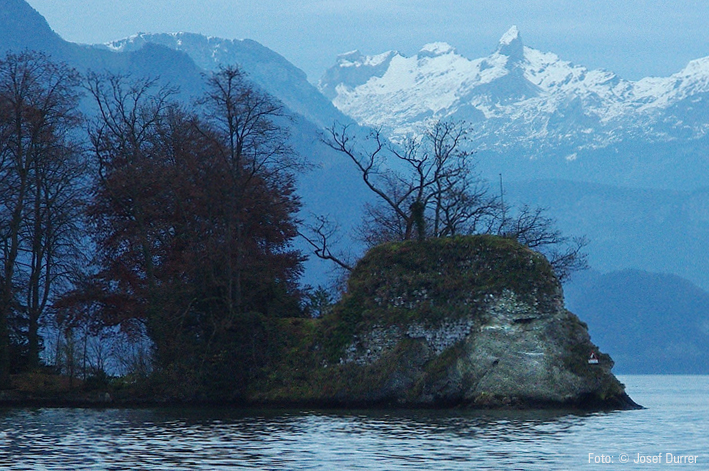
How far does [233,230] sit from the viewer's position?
5731cm

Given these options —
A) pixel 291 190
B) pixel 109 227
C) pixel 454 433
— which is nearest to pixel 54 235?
pixel 109 227

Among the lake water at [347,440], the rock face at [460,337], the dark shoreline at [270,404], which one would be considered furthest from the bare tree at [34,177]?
the rock face at [460,337]

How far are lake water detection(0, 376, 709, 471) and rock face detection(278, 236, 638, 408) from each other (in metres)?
3.08

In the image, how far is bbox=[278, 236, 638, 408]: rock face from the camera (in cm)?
4884

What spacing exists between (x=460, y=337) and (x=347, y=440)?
709 inches

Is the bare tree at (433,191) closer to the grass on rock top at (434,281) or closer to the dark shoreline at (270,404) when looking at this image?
the grass on rock top at (434,281)

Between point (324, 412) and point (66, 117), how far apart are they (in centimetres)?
2188

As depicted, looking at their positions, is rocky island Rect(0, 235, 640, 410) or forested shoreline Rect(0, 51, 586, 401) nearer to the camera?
rocky island Rect(0, 235, 640, 410)

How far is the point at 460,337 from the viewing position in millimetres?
50188

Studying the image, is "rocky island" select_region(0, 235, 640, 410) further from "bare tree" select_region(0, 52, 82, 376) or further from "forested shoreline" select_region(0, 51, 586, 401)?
"bare tree" select_region(0, 52, 82, 376)

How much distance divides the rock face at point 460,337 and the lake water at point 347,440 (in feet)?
10.1

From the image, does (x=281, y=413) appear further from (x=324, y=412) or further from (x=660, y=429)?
(x=660, y=429)

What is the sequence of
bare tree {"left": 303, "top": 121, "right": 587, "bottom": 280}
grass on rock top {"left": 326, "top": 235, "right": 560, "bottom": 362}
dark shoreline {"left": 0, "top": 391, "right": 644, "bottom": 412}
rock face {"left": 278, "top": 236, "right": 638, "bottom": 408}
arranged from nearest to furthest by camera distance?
1. dark shoreline {"left": 0, "top": 391, "right": 644, "bottom": 412}
2. rock face {"left": 278, "top": 236, "right": 638, "bottom": 408}
3. grass on rock top {"left": 326, "top": 235, "right": 560, "bottom": 362}
4. bare tree {"left": 303, "top": 121, "right": 587, "bottom": 280}

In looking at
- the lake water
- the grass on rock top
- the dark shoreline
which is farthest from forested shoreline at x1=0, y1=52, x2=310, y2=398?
the lake water
